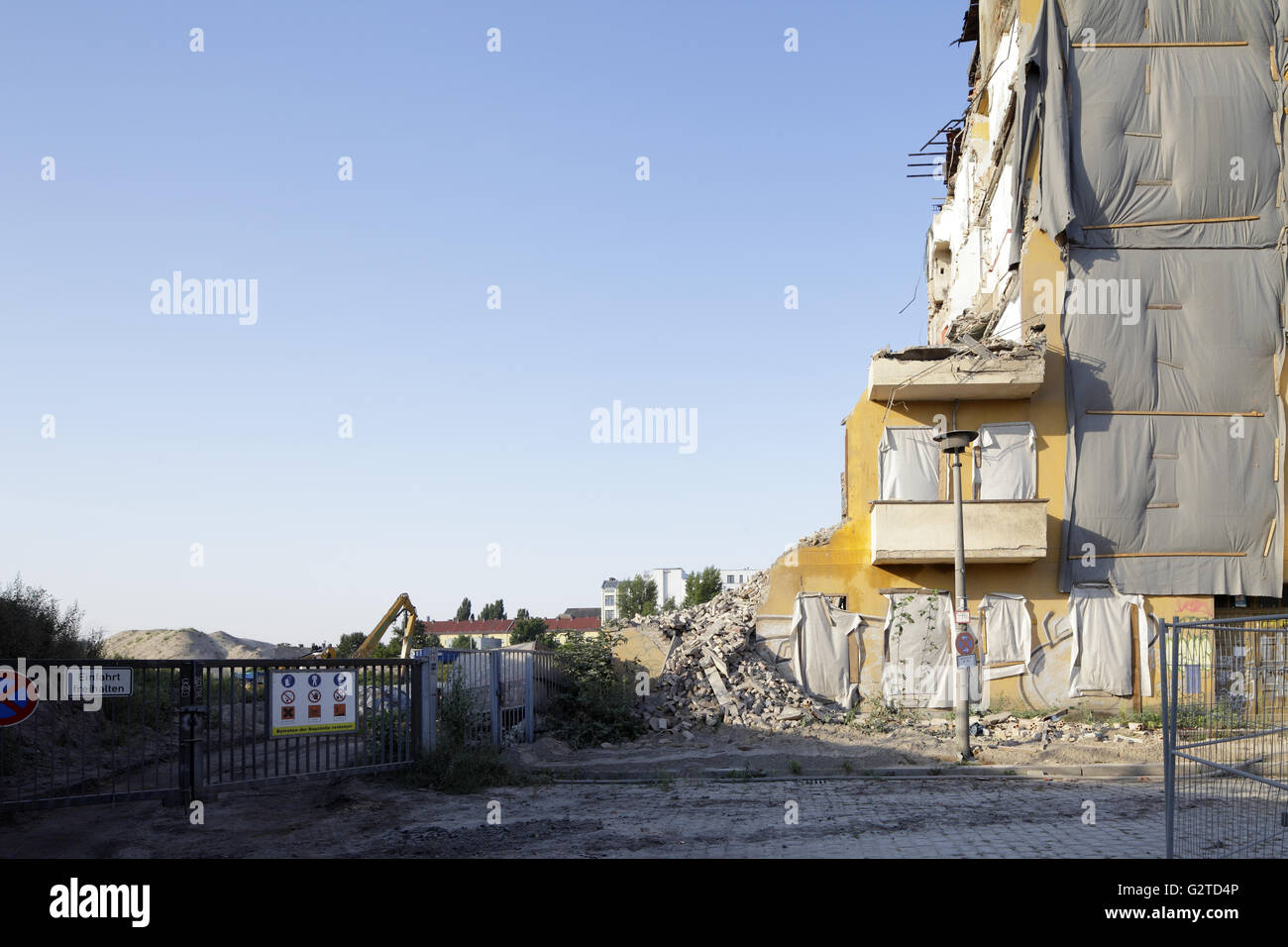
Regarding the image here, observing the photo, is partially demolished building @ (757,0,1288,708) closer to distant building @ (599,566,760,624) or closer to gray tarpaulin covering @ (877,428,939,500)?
gray tarpaulin covering @ (877,428,939,500)

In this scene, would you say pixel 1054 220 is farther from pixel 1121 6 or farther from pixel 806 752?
pixel 806 752

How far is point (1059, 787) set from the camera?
52.4ft

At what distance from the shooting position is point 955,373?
24375mm

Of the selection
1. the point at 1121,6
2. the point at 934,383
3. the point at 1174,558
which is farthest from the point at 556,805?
the point at 1121,6

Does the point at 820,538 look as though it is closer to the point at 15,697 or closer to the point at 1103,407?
the point at 1103,407

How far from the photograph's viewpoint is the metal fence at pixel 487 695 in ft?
55.0

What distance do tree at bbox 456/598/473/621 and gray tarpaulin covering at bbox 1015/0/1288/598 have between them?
122 meters

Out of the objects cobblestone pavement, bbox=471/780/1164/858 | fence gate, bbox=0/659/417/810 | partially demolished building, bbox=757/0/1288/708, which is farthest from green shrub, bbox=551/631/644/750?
fence gate, bbox=0/659/417/810

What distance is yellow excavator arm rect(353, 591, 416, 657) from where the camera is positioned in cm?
2959

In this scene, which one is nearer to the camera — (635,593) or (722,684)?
(722,684)

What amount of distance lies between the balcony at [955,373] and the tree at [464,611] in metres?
121

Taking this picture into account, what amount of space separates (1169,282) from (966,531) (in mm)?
8355

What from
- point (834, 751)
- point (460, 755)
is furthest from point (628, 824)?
point (834, 751)

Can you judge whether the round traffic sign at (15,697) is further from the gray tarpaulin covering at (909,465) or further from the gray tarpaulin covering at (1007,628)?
the gray tarpaulin covering at (1007,628)
